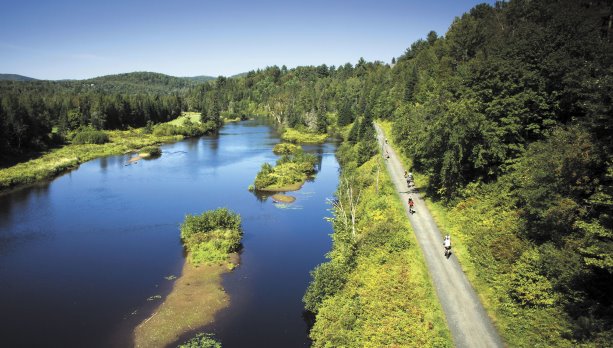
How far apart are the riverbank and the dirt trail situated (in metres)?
19.3

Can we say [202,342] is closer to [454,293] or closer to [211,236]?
[454,293]

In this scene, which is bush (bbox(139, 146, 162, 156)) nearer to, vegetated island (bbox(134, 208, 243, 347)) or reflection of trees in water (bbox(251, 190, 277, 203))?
reflection of trees in water (bbox(251, 190, 277, 203))

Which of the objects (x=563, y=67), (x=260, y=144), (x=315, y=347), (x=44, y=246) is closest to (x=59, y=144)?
(x=260, y=144)

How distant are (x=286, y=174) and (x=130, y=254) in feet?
130

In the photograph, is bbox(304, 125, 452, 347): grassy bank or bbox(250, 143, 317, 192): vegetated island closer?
bbox(304, 125, 452, 347): grassy bank

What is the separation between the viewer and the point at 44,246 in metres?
51.2

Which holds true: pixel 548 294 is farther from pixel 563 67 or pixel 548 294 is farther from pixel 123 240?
pixel 123 240

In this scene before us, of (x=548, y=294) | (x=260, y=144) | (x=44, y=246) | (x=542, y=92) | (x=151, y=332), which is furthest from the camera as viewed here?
(x=260, y=144)

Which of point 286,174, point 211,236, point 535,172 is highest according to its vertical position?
point 535,172

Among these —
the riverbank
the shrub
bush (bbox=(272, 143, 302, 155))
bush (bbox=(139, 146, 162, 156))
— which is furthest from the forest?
bush (bbox=(139, 146, 162, 156))

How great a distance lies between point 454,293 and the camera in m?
29.2

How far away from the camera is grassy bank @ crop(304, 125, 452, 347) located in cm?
2630

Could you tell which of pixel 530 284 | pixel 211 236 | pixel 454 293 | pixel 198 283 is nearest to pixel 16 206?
pixel 211 236

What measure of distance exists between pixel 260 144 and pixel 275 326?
343 feet
